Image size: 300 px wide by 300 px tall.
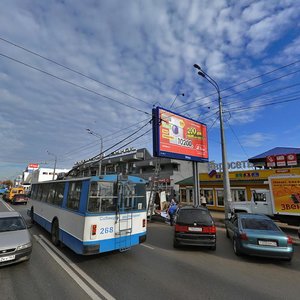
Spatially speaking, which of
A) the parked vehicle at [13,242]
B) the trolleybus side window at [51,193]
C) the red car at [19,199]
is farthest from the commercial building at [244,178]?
the red car at [19,199]

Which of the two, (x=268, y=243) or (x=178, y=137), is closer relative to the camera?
(x=268, y=243)

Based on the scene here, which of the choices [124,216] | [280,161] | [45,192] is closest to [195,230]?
[124,216]

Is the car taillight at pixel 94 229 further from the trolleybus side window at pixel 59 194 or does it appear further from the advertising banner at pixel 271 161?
the advertising banner at pixel 271 161

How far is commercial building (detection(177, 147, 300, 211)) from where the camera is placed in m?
22.1

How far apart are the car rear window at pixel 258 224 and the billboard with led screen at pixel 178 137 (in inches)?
355

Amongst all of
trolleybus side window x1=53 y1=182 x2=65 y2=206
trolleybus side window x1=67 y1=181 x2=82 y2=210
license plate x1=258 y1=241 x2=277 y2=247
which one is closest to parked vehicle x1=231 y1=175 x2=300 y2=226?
license plate x1=258 y1=241 x2=277 y2=247

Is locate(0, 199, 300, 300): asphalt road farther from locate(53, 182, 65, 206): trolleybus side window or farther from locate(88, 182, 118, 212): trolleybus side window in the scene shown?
locate(53, 182, 65, 206): trolleybus side window

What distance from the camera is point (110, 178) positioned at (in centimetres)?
754

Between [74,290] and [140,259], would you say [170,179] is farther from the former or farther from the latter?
[74,290]

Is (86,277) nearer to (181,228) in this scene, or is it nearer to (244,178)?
(181,228)

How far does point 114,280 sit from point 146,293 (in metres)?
1.04

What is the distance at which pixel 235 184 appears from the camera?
24047mm

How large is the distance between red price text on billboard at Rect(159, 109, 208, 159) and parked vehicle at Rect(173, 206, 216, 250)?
8.47m

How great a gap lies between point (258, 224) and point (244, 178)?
15.9m
